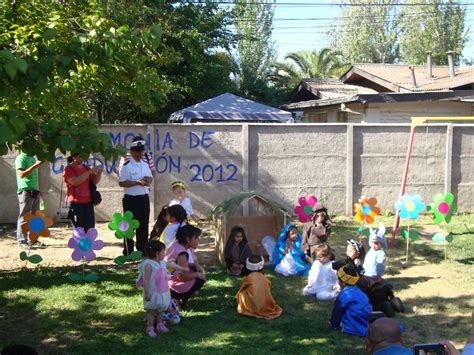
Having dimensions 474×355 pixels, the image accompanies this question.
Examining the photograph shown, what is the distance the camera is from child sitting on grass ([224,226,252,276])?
6.74 meters

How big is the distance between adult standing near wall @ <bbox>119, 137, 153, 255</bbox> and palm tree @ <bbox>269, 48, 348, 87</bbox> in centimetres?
2928

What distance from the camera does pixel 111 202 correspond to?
397 inches

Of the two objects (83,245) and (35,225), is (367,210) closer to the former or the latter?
(83,245)

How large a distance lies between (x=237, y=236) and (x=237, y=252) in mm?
200

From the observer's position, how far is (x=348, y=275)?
5.20 meters

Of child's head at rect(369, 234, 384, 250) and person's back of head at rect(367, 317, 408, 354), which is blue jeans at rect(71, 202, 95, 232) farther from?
person's back of head at rect(367, 317, 408, 354)

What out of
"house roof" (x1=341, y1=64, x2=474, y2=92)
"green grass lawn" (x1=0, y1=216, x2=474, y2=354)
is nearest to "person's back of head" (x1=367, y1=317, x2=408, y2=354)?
"green grass lawn" (x1=0, y1=216, x2=474, y2=354)

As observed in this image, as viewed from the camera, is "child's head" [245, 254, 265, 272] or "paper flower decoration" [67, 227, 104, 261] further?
"paper flower decoration" [67, 227, 104, 261]

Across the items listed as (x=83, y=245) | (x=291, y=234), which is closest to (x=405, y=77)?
(x=291, y=234)

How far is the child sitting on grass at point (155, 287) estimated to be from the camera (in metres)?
4.79

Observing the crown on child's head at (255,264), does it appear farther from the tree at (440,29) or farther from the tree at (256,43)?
the tree at (440,29)

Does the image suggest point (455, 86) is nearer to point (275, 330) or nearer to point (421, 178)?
point (421, 178)

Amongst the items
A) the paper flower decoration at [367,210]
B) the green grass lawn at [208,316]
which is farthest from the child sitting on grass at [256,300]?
the paper flower decoration at [367,210]

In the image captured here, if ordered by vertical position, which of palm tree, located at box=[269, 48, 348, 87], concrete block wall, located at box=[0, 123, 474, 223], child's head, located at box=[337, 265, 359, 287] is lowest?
child's head, located at box=[337, 265, 359, 287]
